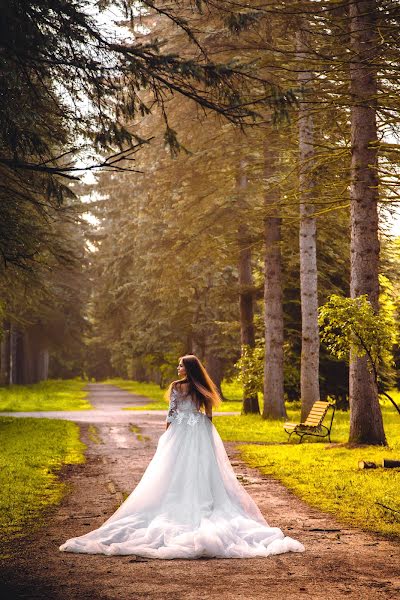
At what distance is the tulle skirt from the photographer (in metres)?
7.59

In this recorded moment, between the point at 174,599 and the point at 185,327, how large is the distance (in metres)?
33.7

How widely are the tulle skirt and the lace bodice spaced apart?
0.01 meters

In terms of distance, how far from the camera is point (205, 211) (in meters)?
26.0

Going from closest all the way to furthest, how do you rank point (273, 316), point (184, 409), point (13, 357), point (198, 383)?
point (198, 383)
point (184, 409)
point (273, 316)
point (13, 357)

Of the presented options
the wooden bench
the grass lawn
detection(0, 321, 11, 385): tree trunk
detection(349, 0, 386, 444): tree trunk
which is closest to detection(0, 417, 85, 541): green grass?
the grass lawn

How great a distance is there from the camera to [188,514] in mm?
8375

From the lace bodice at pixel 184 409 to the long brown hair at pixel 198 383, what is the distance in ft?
0.23

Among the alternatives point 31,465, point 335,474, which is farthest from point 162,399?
point 335,474

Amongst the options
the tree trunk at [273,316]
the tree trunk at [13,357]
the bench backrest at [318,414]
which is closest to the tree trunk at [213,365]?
the tree trunk at [273,316]

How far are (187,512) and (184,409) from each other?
1318mm

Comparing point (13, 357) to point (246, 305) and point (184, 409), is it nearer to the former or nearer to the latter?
point (246, 305)

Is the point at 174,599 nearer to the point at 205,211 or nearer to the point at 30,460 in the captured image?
the point at 30,460

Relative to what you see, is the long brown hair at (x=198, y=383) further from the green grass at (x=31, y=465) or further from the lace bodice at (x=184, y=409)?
the green grass at (x=31, y=465)

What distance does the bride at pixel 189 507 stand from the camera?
25.0 ft
